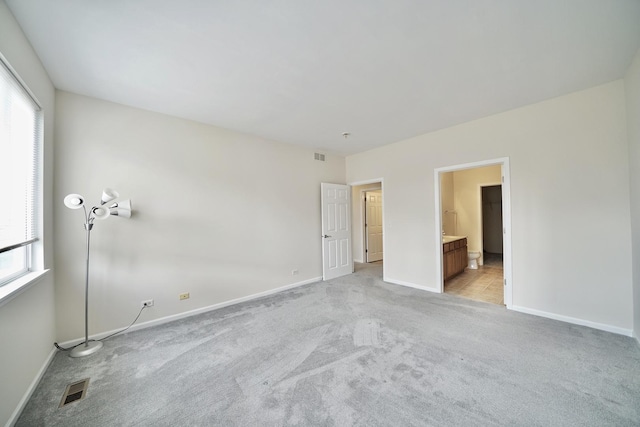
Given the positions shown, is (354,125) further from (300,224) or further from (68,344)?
(68,344)

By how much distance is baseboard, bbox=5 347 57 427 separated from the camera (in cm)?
154

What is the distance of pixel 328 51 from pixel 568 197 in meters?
3.25

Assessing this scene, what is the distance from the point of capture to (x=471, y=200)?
6.11m

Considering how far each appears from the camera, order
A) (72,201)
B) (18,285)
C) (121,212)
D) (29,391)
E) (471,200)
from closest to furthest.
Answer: (18,285), (29,391), (72,201), (121,212), (471,200)

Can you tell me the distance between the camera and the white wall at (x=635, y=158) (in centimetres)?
219

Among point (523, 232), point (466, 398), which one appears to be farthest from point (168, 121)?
point (523, 232)

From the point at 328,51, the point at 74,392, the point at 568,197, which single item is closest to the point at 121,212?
the point at 74,392

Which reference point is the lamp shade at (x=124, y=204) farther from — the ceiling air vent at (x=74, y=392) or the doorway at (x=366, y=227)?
the doorway at (x=366, y=227)

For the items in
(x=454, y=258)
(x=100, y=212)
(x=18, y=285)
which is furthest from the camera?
(x=454, y=258)

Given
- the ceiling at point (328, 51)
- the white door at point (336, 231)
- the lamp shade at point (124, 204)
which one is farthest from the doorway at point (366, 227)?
the lamp shade at point (124, 204)

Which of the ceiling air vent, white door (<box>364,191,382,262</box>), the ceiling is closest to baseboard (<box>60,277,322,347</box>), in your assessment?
the ceiling air vent

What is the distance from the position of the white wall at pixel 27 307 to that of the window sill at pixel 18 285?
0.22 ft

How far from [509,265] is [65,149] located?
5553 mm

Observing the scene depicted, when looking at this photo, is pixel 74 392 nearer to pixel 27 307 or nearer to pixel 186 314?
pixel 27 307
